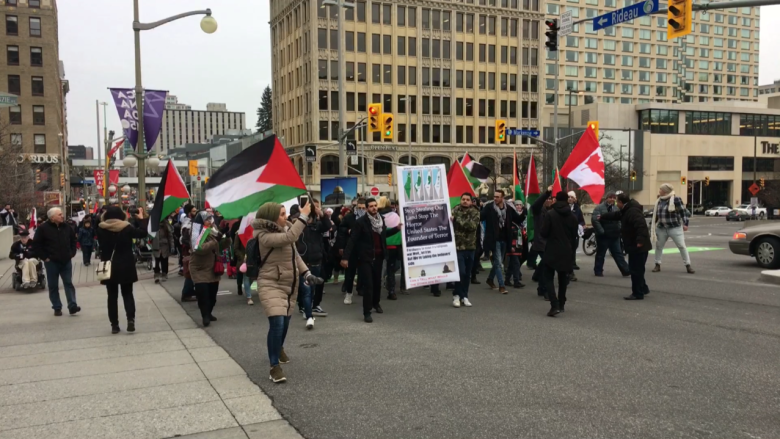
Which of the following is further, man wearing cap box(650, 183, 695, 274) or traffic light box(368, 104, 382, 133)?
traffic light box(368, 104, 382, 133)

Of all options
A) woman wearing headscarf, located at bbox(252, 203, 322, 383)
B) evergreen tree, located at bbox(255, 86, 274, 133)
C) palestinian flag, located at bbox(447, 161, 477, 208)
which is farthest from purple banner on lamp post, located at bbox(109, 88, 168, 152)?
evergreen tree, located at bbox(255, 86, 274, 133)

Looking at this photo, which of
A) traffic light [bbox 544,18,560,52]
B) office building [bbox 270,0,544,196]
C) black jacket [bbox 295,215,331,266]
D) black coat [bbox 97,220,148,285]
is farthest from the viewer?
office building [bbox 270,0,544,196]

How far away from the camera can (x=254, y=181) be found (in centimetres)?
873

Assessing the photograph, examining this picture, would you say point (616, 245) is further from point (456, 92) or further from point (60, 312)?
point (456, 92)

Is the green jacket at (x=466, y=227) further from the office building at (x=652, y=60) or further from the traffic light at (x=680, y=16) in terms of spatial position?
the office building at (x=652, y=60)

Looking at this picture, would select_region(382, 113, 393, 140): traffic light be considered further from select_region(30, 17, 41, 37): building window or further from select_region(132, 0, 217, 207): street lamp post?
select_region(30, 17, 41, 37): building window

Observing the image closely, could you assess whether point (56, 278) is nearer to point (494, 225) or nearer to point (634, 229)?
point (494, 225)

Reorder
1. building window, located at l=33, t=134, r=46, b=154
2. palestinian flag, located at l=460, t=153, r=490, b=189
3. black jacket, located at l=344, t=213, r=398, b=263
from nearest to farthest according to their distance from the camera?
black jacket, located at l=344, t=213, r=398, b=263 < palestinian flag, located at l=460, t=153, r=490, b=189 < building window, located at l=33, t=134, r=46, b=154

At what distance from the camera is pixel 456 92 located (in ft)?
246

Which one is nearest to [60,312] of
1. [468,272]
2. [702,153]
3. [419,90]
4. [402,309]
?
[402,309]

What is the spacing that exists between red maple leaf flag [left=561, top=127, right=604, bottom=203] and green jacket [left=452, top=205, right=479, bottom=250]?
152 inches

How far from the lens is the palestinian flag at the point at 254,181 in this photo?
28.6 feet

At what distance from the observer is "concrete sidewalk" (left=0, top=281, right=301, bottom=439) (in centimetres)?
480

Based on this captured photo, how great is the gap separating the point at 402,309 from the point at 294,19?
69.2 m
